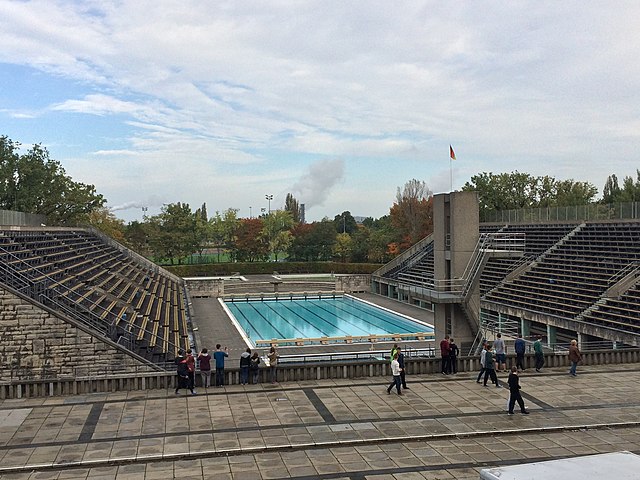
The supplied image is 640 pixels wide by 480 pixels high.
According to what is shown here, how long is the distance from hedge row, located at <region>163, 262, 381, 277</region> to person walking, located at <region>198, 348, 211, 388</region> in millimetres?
51031

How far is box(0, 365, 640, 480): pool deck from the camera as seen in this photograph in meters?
11.5

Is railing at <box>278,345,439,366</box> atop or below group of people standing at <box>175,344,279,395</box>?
below

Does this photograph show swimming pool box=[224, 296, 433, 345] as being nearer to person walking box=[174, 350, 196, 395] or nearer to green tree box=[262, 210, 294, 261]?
person walking box=[174, 350, 196, 395]

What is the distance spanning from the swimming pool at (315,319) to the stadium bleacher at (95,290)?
564 centimetres

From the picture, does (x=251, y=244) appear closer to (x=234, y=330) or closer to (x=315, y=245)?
(x=315, y=245)

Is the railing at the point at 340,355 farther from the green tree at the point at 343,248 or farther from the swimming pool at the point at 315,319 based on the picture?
the green tree at the point at 343,248

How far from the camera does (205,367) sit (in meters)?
16.8

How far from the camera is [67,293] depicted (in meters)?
23.6

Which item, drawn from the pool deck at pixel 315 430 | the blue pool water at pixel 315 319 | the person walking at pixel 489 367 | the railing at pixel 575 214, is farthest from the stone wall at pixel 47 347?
the railing at pixel 575 214

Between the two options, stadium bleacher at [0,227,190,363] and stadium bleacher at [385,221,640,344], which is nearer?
stadium bleacher at [0,227,190,363]

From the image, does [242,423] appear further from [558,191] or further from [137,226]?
[137,226]

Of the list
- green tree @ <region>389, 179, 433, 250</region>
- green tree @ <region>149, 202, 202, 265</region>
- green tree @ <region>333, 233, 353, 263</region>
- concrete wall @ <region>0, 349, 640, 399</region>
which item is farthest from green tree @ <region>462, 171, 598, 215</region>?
concrete wall @ <region>0, 349, 640, 399</region>

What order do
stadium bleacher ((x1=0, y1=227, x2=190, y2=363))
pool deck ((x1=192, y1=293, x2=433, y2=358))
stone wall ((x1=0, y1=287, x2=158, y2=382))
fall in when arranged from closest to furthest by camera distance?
stone wall ((x1=0, y1=287, x2=158, y2=382)), stadium bleacher ((x1=0, y1=227, x2=190, y2=363)), pool deck ((x1=192, y1=293, x2=433, y2=358))

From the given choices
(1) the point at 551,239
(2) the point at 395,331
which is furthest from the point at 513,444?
(1) the point at 551,239
